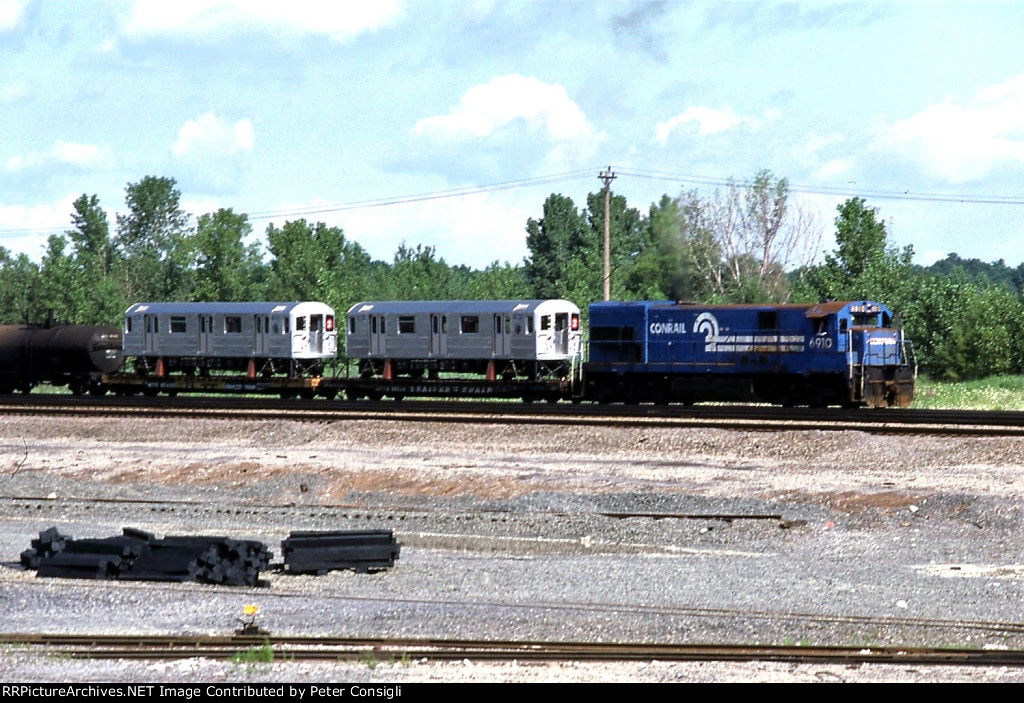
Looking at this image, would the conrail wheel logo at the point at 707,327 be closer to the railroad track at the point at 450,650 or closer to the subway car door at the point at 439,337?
the subway car door at the point at 439,337

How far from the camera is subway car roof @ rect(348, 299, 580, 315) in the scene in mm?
35875

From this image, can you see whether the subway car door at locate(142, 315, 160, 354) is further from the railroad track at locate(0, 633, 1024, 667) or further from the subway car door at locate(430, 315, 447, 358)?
the railroad track at locate(0, 633, 1024, 667)

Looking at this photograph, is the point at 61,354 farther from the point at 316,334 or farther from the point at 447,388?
the point at 447,388

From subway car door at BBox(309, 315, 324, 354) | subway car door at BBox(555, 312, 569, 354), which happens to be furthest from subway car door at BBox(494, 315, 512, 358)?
subway car door at BBox(309, 315, 324, 354)

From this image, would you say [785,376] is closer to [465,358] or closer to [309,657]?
[465,358]

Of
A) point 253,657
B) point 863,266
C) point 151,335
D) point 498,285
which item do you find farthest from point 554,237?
point 253,657

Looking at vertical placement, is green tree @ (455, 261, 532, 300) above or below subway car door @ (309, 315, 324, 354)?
above

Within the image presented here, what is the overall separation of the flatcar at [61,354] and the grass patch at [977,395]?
26551mm

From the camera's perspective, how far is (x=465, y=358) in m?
36.6

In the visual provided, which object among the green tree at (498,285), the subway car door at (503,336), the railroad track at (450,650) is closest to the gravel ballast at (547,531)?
the railroad track at (450,650)

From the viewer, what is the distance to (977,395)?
38406 mm

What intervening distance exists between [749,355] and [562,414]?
241 inches

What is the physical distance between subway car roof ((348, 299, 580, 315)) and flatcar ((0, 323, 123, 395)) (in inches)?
383

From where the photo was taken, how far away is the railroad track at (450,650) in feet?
30.1
